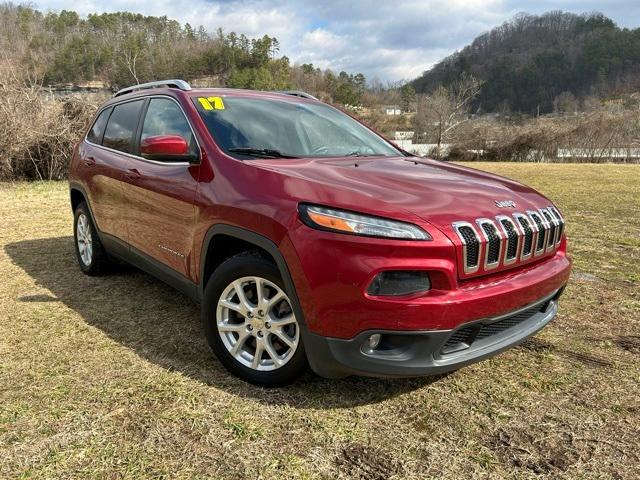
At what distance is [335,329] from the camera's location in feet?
7.53

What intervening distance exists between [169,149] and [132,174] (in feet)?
3.06

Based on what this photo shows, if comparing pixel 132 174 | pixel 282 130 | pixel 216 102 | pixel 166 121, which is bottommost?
pixel 132 174

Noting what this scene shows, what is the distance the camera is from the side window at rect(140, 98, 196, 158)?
327 cm

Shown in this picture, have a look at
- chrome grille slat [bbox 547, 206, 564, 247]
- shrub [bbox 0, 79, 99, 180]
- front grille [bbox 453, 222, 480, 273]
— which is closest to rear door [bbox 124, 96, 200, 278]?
front grille [bbox 453, 222, 480, 273]

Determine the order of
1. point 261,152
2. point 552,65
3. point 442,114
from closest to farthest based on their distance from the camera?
point 261,152 < point 442,114 < point 552,65

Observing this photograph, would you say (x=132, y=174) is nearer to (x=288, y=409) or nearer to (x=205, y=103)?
(x=205, y=103)

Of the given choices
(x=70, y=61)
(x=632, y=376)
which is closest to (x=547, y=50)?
(x=70, y=61)

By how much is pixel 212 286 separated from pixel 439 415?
141cm

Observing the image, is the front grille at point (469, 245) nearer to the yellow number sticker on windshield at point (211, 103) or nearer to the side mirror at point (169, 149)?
the side mirror at point (169, 149)

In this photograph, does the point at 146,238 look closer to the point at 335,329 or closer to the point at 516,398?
the point at 335,329

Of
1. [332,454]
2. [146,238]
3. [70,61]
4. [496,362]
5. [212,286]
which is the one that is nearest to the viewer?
[332,454]

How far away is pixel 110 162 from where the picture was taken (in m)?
4.19

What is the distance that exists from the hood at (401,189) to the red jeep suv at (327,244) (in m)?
0.01

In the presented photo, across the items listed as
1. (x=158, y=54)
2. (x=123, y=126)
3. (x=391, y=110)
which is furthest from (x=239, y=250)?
(x=391, y=110)
